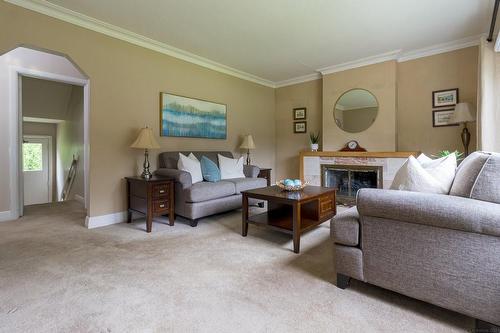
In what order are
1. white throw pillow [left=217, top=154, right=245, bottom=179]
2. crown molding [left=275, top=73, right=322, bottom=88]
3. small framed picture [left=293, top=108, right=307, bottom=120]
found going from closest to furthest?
white throw pillow [left=217, top=154, right=245, bottom=179] < crown molding [left=275, top=73, right=322, bottom=88] < small framed picture [left=293, top=108, right=307, bottom=120]

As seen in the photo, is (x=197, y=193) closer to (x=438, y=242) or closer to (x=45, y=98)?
(x=438, y=242)

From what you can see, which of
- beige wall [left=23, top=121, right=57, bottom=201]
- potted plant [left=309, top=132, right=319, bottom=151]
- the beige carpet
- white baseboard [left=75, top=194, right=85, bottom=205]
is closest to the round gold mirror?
potted plant [left=309, top=132, right=319, bottom=151]

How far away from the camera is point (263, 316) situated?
1.44 metres

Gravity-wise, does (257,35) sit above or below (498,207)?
above

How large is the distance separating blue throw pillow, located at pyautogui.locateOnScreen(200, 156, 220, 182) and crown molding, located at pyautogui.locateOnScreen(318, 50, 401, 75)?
2.91 metres

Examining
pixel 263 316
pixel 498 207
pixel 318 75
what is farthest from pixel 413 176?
pixel 318 75

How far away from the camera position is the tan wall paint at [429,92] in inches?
146

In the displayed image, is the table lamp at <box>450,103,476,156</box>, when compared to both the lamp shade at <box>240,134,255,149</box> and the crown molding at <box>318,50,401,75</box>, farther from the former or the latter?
the lamp shade at <box>240,134,255,149</box>

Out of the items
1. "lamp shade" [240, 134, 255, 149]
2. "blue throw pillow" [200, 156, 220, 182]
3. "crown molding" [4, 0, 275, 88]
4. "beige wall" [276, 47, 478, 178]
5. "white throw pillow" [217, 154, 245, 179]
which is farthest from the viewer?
"lamp shade" [240, 134, 255, 149]

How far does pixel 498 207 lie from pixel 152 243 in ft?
8.67

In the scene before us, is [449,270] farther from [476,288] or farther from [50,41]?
[50,41]

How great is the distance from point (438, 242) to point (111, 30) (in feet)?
13.0

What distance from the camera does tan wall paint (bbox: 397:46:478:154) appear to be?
12.2 feet

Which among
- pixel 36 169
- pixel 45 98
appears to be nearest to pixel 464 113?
pixel 45 98
